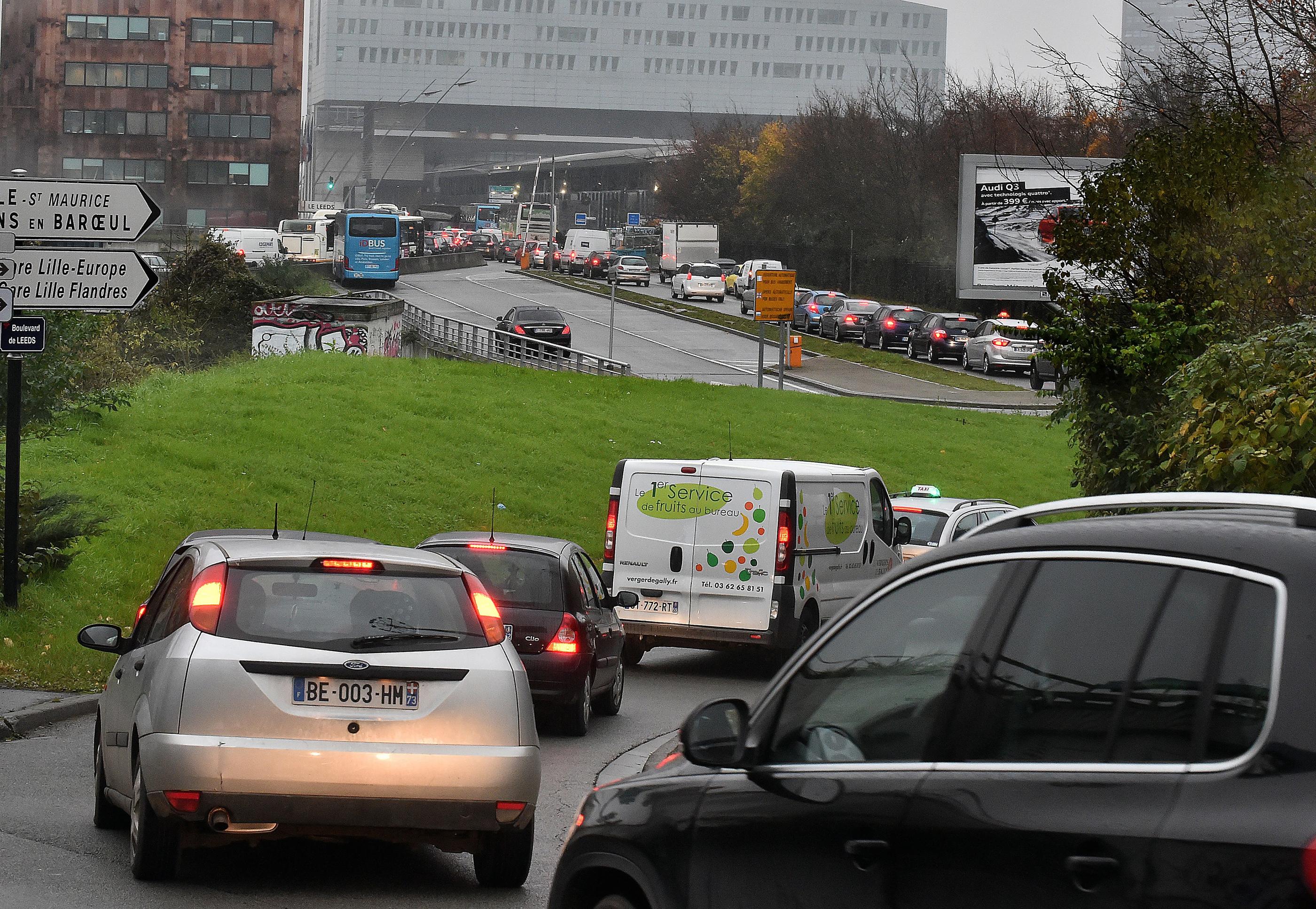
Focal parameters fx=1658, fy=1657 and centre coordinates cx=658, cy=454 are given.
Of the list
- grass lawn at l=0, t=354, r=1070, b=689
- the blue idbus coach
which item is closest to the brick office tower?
the blue idbus coach

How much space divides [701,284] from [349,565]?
75.3m

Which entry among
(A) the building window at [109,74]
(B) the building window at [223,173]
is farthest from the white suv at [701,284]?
(A) the building window at [109,74]

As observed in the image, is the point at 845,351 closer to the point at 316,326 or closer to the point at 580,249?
the point at 316,326

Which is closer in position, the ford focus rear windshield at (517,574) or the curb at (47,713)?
the curb at (47,713)

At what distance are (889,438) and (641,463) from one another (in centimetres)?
2162

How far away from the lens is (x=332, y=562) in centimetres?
703

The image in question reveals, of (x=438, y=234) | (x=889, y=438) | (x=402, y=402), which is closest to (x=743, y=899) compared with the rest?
(x=402, y=402)

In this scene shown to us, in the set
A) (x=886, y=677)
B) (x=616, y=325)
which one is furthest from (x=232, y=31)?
(x=886, y=677)

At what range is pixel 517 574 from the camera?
40.0 feet

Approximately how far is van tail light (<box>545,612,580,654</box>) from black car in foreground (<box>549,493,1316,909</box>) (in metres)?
7.50

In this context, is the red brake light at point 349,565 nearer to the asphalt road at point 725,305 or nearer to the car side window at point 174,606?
the car side window at point 174,606

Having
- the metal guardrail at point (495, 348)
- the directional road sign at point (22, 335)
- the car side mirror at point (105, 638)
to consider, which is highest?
the directional road sign at point (22, 335)

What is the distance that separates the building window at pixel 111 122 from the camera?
9862 cm

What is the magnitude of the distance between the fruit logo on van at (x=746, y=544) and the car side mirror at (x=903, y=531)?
8.93 ft
